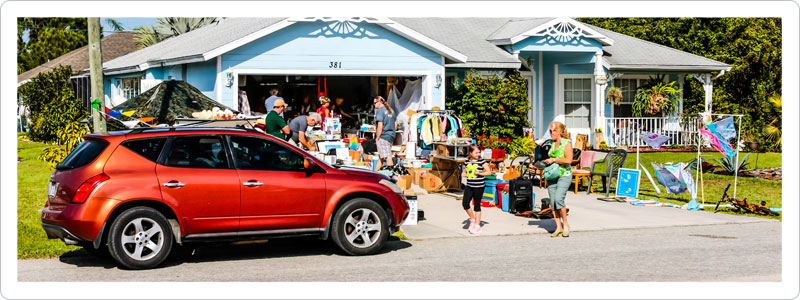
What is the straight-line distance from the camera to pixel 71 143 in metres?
15.4

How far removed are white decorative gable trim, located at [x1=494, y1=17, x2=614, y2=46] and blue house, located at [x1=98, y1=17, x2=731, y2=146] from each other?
0.03 metres

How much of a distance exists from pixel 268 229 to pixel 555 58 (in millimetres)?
18272

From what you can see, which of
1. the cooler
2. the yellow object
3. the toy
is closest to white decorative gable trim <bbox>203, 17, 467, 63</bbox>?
the cooler

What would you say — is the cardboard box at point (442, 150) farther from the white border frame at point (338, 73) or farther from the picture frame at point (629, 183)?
the picture frame at point (629, 183)

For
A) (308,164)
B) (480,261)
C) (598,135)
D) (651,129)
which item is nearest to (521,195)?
(480,261)

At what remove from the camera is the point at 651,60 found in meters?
27.5

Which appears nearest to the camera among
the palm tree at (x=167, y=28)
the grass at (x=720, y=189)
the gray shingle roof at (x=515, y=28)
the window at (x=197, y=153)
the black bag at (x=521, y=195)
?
the window at (x=197, y=153)

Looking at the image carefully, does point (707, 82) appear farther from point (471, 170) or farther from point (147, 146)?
point (147, 146)

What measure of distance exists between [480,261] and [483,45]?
1591 centimetres

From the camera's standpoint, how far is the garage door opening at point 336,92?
78.2 feet

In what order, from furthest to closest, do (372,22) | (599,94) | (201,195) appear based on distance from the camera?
1. (599,94)
2. (372,22)
3. (201,195)

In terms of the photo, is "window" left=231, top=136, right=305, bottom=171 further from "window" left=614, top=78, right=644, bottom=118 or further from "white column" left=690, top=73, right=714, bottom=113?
"white column" left=690, top=73, right=714, bottom=113

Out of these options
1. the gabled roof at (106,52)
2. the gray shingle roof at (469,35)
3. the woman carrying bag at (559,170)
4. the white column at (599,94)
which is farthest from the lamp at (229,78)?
the gabled roof at (106,52)

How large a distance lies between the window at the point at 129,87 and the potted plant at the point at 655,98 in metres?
15.1
